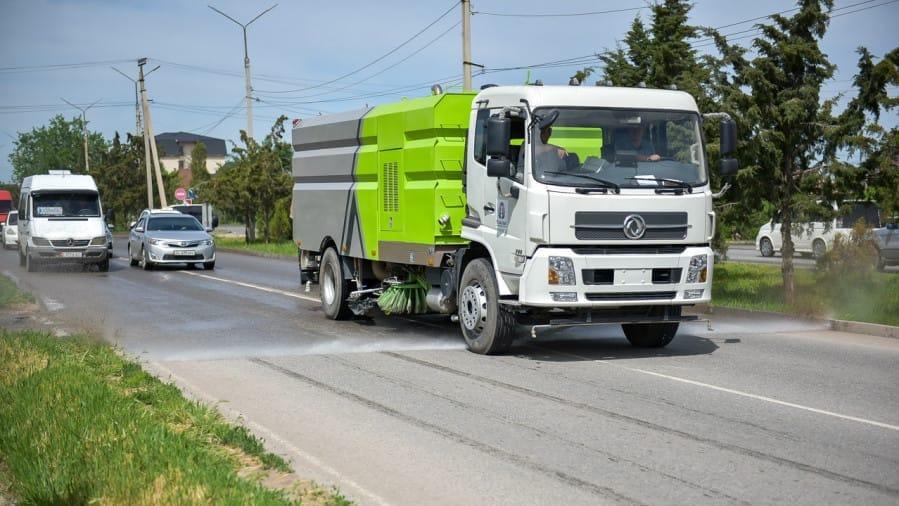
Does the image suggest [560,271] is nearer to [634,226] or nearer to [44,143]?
[634,226]

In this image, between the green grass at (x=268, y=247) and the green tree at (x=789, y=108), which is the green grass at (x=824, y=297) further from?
the green grass at (x=268, y=247)

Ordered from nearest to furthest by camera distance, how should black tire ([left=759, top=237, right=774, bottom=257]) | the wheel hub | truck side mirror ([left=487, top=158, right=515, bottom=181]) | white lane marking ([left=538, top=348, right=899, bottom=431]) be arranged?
1. white lane marking ([left=538, top=348, right=899, bottom=431])
2. truck side mirror ([left=487, top=158, right=515, bottom=181])
3. the wheel hub
4. black tire ([left=759, top=237, right=774, bottom=257])

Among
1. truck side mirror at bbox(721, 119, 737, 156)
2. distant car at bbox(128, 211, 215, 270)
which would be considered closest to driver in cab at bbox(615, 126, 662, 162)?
truck side mirror at bbox(721, 119, 737, 156)

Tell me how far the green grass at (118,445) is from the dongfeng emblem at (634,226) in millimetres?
4763

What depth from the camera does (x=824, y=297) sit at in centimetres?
1689

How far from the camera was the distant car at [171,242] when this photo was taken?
29.7m

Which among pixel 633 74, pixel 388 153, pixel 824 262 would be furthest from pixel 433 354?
pixel 633 74

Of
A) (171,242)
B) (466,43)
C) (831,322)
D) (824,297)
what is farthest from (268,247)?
(831,322)

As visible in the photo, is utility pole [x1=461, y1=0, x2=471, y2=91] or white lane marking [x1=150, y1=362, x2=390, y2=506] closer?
white lane marking [x1=150, y1=362, x2=390, y2=506]

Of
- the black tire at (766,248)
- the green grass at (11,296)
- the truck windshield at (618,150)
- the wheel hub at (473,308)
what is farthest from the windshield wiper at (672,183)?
the black tire at (766,248)

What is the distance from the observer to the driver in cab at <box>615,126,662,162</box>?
11523 mm

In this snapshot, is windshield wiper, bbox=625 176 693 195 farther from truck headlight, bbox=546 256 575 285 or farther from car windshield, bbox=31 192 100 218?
car windshield, bbox=31 192 100 218

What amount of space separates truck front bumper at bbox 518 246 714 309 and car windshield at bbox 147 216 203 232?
2164cm

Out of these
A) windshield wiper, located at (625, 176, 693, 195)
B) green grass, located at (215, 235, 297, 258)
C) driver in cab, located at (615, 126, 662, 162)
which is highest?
driver in cab, located at (615, 126, 662, 162)
